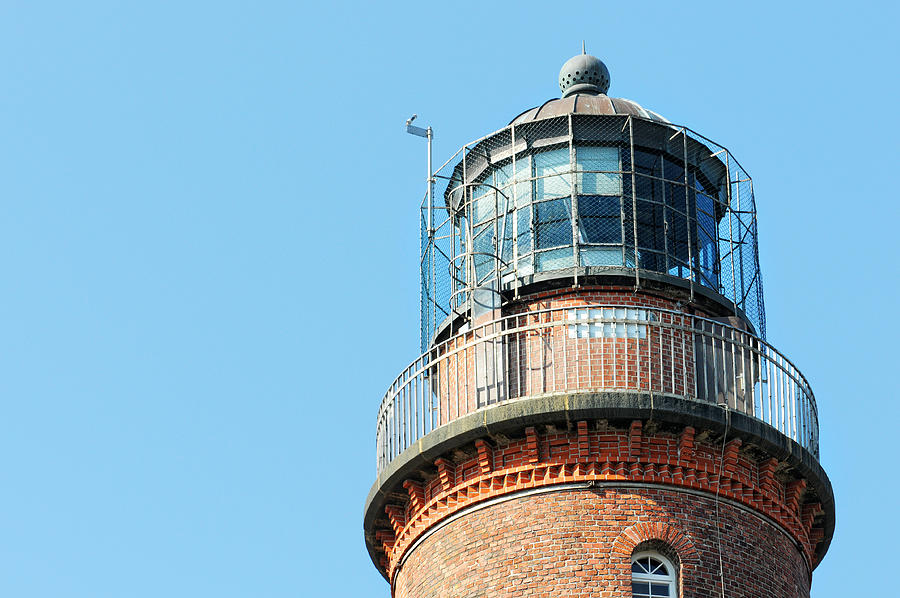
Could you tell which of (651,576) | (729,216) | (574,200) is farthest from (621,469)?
(729,216)

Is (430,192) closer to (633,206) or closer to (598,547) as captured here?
(633,206)

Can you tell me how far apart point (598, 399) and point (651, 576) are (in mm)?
2496

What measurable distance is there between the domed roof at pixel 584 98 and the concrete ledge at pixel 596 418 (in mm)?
5552

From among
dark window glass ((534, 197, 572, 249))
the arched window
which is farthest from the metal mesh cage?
the arched window

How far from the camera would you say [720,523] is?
29.5 m

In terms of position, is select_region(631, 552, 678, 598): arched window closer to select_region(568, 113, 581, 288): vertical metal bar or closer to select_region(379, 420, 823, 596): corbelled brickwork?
select_region(379, 420, 823, 596): corbelled brickwork

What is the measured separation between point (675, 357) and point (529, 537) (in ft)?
11.1

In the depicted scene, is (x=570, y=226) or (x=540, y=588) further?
(x=570, y=226)

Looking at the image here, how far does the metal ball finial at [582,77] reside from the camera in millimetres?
34625

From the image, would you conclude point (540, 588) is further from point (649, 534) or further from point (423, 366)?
point (423, 366)

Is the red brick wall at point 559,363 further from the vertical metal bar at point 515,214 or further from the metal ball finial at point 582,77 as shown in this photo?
the metal ball finial at point 582,77

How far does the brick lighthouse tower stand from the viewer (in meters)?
29.2

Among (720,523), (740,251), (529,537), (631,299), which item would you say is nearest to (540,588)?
(529,537)

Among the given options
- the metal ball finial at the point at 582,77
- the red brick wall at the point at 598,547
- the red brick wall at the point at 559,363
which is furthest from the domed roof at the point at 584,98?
the red brick wall at the point at 598,547
